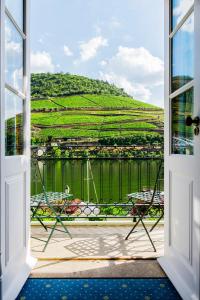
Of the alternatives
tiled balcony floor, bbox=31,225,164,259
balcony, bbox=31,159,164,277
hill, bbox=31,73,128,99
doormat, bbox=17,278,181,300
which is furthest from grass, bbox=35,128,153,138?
doormat, bbox=17,278,181,300

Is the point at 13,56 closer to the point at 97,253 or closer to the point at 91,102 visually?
the point at 97,253

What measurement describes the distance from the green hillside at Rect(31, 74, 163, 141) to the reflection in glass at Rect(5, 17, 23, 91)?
630 cm

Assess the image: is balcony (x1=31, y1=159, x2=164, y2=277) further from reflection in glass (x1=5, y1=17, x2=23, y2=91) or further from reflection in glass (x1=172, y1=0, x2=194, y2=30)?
reflection in glass (x1=172, y1=0, x2=194, y2=30)

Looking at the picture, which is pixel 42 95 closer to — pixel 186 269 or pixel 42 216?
pixel 42 216

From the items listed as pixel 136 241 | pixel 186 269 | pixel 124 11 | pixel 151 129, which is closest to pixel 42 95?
pixel 151 129

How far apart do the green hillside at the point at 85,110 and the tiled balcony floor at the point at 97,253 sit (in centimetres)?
534

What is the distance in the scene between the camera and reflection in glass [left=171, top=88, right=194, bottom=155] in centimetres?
186

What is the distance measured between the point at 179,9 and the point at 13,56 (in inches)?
50.2

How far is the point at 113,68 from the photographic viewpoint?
1421 cm

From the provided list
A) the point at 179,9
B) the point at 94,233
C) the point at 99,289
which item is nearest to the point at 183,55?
the point at 179,9

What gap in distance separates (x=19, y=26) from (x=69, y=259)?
1955 millimetres

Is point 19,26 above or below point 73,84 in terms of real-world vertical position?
below

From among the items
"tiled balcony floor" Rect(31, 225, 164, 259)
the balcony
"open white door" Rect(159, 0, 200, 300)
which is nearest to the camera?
"open white door" Rect(159, 0, 200, 300)

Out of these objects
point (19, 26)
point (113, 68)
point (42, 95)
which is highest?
point (113, 68)
